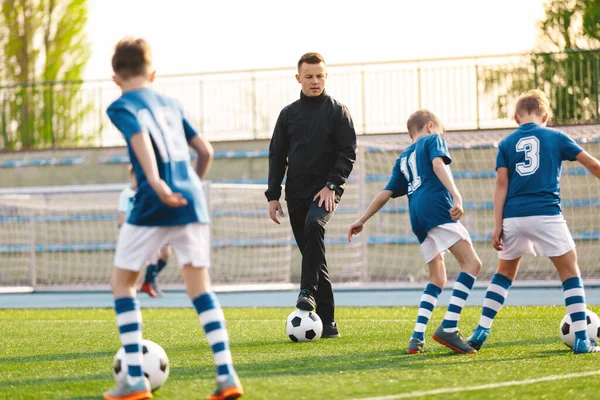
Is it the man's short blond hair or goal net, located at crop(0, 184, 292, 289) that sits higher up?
the man's short blond hair

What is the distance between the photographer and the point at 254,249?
1928cm

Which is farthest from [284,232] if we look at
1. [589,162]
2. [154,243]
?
[154,243]

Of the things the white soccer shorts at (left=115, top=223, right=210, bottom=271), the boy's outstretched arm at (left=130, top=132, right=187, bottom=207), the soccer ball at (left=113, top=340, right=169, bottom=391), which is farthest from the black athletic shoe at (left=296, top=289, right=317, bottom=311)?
the boy's outstretched arm at (left=130, top=132, right=187, bottom=207)

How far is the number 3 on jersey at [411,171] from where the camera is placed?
6562mm

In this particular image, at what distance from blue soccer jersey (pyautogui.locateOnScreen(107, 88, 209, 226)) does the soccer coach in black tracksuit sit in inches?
118

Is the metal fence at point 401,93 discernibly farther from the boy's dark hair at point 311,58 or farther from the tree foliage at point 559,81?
the boy's dark hair at point 311,58

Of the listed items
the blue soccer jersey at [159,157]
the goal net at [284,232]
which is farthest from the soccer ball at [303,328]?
the goal net at [284,232]

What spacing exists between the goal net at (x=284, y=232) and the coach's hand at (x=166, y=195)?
495 inches

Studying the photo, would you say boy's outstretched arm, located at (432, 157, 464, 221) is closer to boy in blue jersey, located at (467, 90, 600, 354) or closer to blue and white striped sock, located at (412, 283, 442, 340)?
boy in blue jersey, located at (467, 90, 600, 354)

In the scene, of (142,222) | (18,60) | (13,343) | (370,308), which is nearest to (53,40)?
(18,60)

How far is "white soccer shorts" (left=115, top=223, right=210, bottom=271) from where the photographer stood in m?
4.60

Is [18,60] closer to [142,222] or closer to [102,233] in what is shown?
[102,233]

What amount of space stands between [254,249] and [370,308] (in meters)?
7.81

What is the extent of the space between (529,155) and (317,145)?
1.93m
